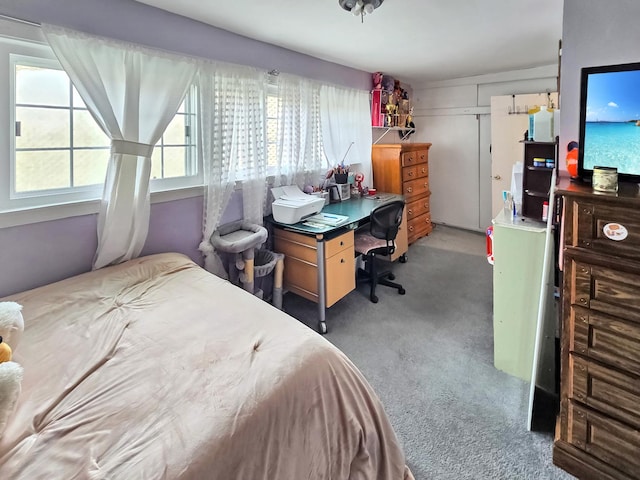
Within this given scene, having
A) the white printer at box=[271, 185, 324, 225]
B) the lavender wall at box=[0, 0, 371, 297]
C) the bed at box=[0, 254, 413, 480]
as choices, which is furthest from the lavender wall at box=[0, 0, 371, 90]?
the bed at box=[0, 254, 413, 480]

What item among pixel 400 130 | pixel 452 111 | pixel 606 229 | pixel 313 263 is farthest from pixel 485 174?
pixel 606 229

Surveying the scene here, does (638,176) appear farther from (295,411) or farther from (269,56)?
(269,56)

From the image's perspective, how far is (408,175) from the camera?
436 cm

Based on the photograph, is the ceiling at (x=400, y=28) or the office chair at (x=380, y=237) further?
the office chair at (x=380, y=237)

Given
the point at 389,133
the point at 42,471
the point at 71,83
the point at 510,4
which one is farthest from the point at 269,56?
the point at 42,471

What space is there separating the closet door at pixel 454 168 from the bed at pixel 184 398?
4.54 meters

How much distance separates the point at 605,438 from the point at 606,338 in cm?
41

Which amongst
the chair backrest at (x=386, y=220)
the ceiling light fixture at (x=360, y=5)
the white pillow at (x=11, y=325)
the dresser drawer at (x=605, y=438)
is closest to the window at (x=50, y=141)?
the white pillow at (x=11, y=325)

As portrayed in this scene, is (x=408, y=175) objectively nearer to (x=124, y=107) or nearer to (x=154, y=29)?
(x=154, y=29)

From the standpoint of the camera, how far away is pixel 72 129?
1.95 metres

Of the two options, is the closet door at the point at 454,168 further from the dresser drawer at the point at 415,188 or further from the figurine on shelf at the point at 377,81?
the figurine on shelf at the point at 377,81

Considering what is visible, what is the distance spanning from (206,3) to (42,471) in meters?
2.34

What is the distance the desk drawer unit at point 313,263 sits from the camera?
270cm

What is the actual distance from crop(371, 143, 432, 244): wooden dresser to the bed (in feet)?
10.0
